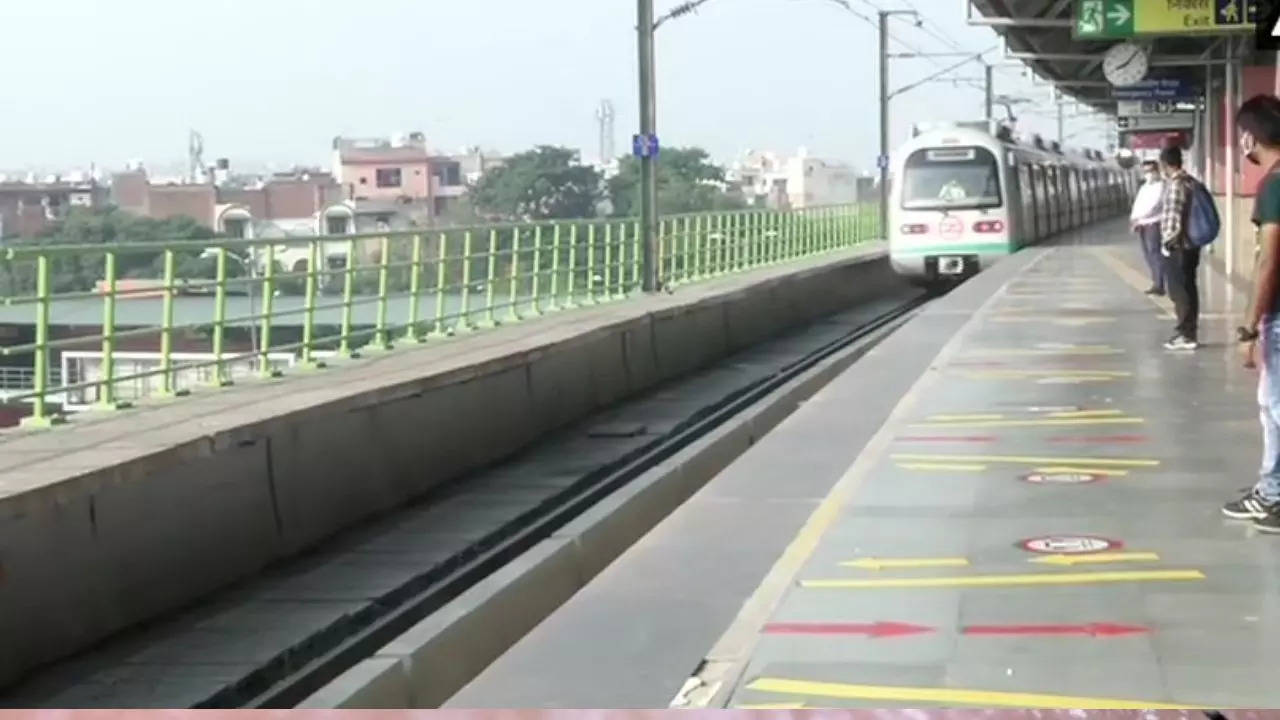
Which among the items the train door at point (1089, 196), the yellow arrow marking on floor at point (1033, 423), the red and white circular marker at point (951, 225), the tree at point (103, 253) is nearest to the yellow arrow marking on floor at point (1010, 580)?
the yellow arrow marking on floor at point (1033, 423)

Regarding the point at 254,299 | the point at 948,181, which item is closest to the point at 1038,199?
the point at 948,181

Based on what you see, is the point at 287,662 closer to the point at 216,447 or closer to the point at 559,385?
the point at 216,447

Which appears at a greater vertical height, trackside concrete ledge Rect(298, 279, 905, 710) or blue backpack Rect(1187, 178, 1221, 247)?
blue backpack Rect(1187, 178, 1221, 247)

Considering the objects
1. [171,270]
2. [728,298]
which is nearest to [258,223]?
[171,270]

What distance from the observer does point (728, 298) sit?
27688 millimetres

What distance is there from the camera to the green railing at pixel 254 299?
1158 cm

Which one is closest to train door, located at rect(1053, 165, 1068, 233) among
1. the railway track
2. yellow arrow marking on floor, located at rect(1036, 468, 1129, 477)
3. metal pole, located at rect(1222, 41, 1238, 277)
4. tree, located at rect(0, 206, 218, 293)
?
metal pole, located at rect(1222, 41, 1238, 277)

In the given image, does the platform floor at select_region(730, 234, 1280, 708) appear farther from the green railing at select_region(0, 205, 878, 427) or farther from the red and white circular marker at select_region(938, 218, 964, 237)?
the red and white circular marker at select_region(938, 218, 964, 237)

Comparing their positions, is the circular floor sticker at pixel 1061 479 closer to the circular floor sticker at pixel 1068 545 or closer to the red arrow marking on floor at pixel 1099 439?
the red arrow marking on floor at pixel 1099 439

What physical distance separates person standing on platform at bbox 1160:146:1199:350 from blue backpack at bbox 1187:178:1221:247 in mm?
30

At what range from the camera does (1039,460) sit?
11.5 metres

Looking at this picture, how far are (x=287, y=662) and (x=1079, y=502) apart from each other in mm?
4076

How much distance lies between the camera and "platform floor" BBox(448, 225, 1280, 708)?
6.43m

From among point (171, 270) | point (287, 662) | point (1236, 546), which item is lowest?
point (287, 662)
